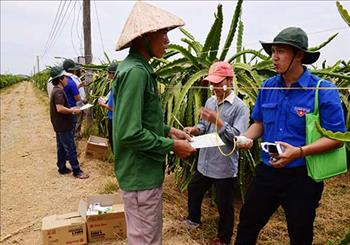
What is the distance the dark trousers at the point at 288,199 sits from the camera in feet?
6.59

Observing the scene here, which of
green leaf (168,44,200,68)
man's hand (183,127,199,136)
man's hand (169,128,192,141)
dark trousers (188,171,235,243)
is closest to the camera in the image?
man's hand (169,128,192,141)

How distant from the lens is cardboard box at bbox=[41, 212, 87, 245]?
3074 millimetres

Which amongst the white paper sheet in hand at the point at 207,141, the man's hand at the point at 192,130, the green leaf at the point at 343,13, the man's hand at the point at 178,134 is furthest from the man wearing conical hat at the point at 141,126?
the green leaf at the point at 343,13

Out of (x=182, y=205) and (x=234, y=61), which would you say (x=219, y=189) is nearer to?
(x=182, y=205)

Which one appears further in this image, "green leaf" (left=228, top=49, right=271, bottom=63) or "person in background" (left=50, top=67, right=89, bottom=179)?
"person in background" (left=50, top=67, right=89, bottom=179)

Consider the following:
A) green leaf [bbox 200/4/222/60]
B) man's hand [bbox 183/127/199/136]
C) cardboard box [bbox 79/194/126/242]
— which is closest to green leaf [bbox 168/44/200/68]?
green leaf [bbox 200/4/222/60]

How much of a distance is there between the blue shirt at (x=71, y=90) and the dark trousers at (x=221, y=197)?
2.96 metres

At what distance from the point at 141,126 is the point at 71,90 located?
3.94 m

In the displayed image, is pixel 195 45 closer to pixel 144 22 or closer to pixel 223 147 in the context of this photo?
pixel 223 147

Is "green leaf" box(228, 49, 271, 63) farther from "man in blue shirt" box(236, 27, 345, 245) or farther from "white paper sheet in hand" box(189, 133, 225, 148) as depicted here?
"white paper sheet in hand" box(189, 133, 225, 148)

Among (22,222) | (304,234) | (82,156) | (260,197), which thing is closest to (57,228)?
(22,222)

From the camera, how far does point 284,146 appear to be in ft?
6.30

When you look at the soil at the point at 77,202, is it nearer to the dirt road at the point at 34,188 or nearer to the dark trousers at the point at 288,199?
the dirt road at the point at 34,188

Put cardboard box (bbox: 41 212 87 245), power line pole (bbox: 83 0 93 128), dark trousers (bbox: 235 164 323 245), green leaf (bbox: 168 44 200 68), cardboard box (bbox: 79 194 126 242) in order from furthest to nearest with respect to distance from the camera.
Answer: power line pole (bbox: 83 0 93 128) < green leaf (bbox: 168 44 200 68) < cardboard box (bbox: 79 194 126 242) < cardboard box (bbox: 41 212 87 245) < dark trousers (bbox: 235 164 323 245)
